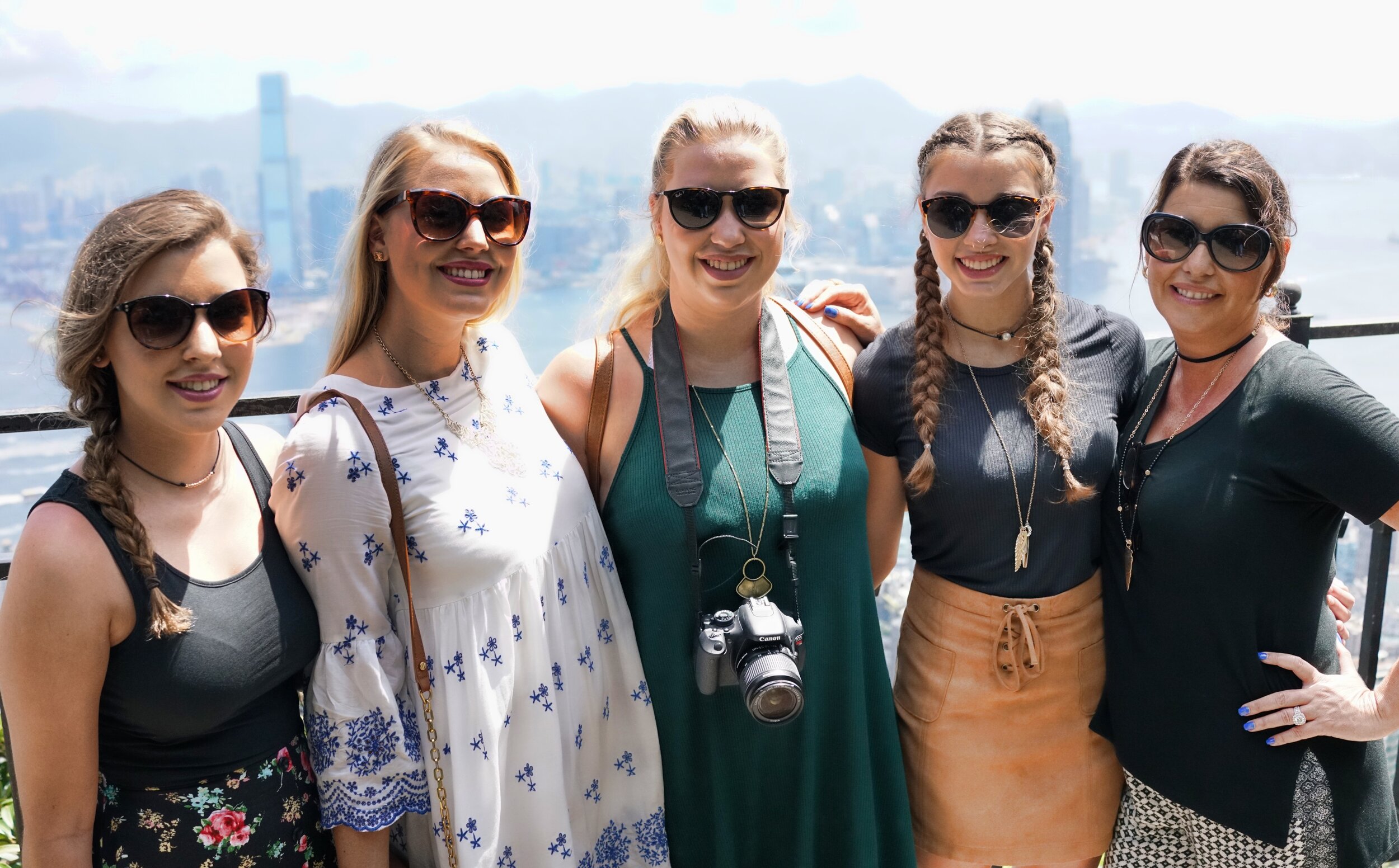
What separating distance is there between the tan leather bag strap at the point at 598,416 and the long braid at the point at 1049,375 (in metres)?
0.94

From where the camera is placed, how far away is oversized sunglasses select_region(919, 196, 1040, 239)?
2.17 metres

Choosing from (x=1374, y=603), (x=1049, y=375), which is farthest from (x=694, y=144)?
(x=1374, y=603)

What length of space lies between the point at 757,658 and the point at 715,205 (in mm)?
975

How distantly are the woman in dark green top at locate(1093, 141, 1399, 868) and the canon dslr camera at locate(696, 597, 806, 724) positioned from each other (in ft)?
2.45

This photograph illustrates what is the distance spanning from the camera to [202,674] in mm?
1623

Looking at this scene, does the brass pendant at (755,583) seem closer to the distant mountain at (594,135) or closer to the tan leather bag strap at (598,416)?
the tan leather bag strap at (598,416)

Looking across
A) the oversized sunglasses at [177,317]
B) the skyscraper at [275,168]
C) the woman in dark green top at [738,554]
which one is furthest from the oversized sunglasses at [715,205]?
the skyscraper at [275,168]

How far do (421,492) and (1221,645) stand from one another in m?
1.60

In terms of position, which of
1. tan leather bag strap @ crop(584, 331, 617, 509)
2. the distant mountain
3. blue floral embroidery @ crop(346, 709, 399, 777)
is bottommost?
blue floral embroidery @ crop(346, 709, 399, 777)

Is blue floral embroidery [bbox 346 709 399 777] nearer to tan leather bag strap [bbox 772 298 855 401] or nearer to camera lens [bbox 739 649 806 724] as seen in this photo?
camera lens [bbox 739 649 806 724]

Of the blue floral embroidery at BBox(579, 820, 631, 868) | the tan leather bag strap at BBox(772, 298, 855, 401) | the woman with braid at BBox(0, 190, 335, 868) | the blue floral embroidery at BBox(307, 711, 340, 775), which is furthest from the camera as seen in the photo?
the tan leather bag strap at BBox(772, 298, 855, 401)

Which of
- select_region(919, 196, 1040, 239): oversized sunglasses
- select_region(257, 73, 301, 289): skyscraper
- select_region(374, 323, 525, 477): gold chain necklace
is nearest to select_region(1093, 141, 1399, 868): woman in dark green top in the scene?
select_region(919, 196, 1040, 239): oversized sunglasses

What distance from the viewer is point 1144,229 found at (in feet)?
6.91

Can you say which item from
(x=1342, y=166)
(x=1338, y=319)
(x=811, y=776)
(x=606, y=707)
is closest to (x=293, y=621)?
(x=606, y=707)
